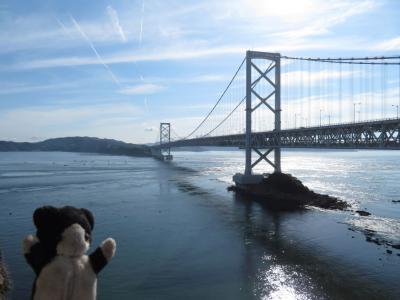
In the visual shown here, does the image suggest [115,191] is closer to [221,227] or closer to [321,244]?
[221,227]

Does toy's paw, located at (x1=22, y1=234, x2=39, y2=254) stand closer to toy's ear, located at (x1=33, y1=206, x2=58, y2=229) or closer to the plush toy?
the plush toy

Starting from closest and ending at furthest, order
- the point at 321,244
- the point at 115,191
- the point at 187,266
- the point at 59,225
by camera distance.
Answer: the point at 59,225 < the point at 187,266 < the point at 321,244 < the point at 115,191

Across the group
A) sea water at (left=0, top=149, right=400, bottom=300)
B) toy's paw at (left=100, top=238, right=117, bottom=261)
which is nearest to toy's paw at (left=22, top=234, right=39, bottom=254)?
toy's paw at (left=100, top=238, right=117, bottom=261)

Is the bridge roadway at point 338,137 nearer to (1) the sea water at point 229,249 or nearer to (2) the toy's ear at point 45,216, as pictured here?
(1) the sea water at point 229,249

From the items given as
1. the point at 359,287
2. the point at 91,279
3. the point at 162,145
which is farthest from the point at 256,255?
the point at 162,145

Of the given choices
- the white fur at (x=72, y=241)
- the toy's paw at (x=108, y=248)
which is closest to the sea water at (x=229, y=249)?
the toy's paw at (x=108, y=248)

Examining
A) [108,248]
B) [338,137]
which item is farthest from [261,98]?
[108,248]

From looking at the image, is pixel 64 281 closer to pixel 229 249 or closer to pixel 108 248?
pixel 108 248
